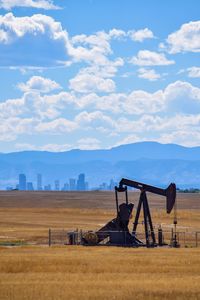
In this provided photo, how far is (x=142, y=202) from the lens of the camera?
53719 millimetres

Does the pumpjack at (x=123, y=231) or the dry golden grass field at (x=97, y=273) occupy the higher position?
the pumpjack at (x=123, y=231)

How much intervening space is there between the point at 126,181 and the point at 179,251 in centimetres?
846

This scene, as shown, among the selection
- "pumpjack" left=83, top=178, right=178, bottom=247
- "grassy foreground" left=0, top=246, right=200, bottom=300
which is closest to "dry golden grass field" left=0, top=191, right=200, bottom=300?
"grassy foreground" left=0, top=246, right=200, bottom=300

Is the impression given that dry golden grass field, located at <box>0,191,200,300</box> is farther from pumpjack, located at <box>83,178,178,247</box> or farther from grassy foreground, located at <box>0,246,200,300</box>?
pumpjack, located at <box>83,178,178,247</box>

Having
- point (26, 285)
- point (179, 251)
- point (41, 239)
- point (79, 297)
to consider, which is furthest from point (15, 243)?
point (79, 297)

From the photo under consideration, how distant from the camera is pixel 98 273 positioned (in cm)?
3434

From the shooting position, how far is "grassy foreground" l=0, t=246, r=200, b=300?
88.7 feet

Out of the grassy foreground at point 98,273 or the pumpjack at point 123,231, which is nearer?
the grassy foreground at point 98,273

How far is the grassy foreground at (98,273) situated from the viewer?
2705cm

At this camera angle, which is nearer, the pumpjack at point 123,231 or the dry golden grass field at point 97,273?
the dry golden grass field at point 97,273

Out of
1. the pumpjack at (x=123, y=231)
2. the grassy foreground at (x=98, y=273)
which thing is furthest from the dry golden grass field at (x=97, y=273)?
the pumpjack at (x=123, y=231)

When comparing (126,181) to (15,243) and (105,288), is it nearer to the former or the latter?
(15,243)

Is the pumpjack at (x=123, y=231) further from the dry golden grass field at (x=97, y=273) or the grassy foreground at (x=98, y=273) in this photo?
the grassy foreground at (x=98, y=273)

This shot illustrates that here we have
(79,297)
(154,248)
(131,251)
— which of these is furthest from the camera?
(154,248)
